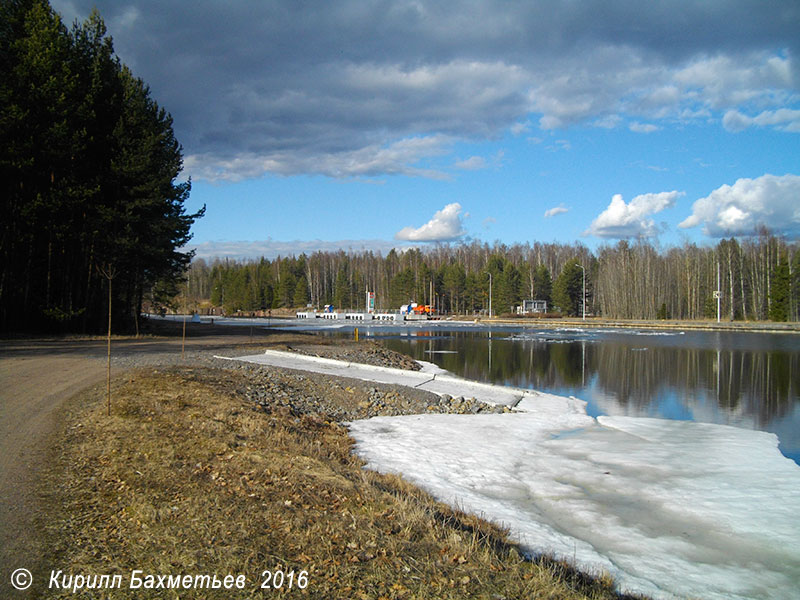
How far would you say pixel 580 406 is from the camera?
17.6 metres

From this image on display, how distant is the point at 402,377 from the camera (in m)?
20.8

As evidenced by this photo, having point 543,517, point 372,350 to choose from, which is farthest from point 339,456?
point 372,350

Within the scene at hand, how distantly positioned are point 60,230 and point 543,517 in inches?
1082

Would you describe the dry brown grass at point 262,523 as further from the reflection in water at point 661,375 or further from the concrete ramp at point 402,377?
the reflection in water at point 661,375

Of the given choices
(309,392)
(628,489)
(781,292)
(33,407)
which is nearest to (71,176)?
(309,392)

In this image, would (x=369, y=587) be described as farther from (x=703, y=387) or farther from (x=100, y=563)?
(x=703, y=387)

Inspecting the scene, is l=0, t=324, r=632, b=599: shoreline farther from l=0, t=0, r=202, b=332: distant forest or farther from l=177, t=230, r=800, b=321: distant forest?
l=177, t=230, r=800, b=321: distant forest

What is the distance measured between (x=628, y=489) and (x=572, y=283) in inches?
3799

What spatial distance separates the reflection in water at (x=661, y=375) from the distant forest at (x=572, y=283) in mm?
46229

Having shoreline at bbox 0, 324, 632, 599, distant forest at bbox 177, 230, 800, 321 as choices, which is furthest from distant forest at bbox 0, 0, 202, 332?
distant forest at bbox 177, 230, 800, 321

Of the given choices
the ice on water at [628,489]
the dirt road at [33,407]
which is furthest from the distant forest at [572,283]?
the ice on water at [628,489]

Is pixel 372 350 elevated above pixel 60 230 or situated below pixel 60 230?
below

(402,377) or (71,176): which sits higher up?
(71,176)

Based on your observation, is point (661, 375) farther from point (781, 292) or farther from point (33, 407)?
point (781, 292)
